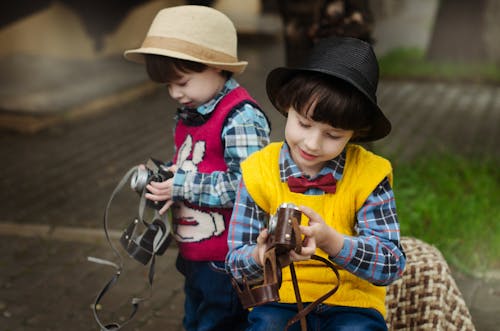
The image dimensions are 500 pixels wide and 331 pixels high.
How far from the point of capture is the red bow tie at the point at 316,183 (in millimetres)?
2271

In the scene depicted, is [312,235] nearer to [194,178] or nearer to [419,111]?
[194,178]

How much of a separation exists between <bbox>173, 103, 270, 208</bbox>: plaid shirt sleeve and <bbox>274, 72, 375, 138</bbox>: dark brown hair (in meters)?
0.57

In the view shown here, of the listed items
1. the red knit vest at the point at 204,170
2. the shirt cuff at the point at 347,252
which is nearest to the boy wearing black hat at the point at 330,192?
the shirt cuff at the point at 347,252

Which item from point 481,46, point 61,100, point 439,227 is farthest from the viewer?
point 481,46

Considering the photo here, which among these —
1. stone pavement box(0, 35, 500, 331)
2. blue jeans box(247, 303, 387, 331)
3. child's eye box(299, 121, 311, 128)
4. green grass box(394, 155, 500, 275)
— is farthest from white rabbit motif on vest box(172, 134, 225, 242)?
green grass box(394, 155, 500, 275)

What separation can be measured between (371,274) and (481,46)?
1099 centimetres

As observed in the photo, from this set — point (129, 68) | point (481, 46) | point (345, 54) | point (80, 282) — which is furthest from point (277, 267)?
point (481, 46)

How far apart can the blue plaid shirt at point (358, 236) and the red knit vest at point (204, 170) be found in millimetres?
461

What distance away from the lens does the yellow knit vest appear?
7.52 feet

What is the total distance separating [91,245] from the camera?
4742 millimetres

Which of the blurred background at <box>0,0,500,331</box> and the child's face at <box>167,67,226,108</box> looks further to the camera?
the blurred background at <box>0,0,500,331</box>

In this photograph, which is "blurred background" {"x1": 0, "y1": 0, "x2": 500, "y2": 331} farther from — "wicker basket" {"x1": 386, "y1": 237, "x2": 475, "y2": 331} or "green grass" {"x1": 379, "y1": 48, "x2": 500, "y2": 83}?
"wicker basket" {"x1": 386, "y1": 237, "x2": 475, "y2": 331}

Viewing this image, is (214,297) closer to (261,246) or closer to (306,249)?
(261,246)

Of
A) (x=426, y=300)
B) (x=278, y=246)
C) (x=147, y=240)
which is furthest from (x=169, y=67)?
(x=426, y=300)
